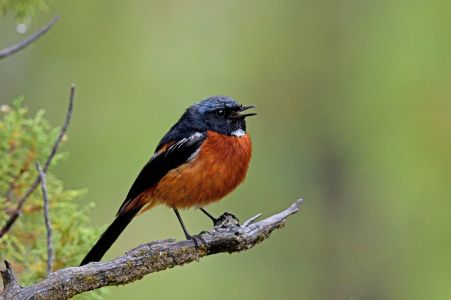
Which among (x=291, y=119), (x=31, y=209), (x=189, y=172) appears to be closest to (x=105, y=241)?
(x=31, y=209)

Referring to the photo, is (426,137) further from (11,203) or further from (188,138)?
(11,203)

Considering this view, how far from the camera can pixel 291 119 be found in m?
13.2

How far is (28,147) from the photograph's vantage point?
459 cm

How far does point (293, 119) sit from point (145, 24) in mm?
2769

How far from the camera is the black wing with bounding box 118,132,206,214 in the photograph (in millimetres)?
4953

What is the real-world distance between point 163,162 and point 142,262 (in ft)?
4.51

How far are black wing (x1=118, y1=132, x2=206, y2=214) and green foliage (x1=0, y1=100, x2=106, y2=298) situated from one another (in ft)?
1.24

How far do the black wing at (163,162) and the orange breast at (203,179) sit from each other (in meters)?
0.04

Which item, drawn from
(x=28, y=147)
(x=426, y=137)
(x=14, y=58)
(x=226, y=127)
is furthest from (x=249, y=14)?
(x=28, y=147)

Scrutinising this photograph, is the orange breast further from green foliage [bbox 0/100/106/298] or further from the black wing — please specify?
green foliage [bbox 0/100/106/298]

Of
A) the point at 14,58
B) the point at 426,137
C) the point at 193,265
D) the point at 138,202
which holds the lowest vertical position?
the point at 193,265

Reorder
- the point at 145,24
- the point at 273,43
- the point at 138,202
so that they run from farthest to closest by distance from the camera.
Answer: the point at 273,43
the point at 145,24
the point at 138,202

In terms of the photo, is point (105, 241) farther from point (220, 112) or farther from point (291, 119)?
point (291, 119)

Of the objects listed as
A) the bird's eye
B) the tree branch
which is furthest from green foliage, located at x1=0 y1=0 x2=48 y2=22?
the tree branch
